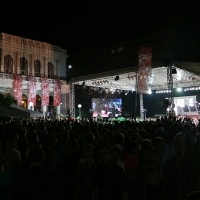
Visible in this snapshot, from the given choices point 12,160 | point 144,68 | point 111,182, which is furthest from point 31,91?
point 111,182

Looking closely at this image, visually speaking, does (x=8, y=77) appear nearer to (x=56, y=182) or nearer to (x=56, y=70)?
(x=56, y=70)

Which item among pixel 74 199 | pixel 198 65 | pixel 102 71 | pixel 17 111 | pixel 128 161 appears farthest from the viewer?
pixel 102 71

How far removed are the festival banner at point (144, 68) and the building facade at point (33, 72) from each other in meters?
14.0

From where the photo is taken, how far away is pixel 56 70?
1586 inches

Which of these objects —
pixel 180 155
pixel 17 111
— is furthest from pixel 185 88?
pixel 180 155

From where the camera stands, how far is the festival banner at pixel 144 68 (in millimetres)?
18641

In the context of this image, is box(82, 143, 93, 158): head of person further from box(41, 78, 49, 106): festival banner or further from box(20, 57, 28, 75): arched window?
box(20, 57, 28, 75): arched window

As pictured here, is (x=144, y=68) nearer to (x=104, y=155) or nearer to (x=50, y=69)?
(x=104, y=155)

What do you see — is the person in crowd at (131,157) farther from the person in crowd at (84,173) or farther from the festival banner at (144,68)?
the festival banner at (144,68)

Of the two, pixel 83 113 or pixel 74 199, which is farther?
pixel 83 113

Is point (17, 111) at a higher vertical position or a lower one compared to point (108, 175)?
higher

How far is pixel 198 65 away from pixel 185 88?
9956 mm

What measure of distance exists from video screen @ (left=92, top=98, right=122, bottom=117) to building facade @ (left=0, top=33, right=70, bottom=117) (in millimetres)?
4330

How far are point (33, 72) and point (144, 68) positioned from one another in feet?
73.0
